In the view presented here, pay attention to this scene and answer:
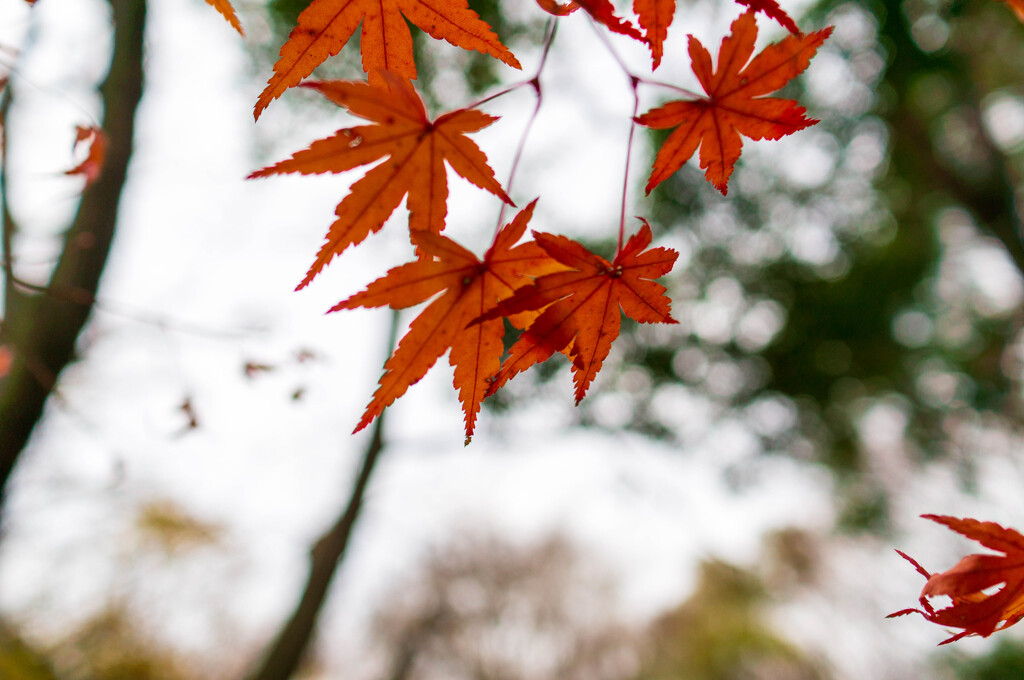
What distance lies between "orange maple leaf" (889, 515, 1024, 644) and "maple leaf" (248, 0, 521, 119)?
0.64 meters

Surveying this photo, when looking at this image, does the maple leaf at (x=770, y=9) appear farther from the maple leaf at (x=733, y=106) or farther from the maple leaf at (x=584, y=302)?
the maple leaf at (x=584, y=302)

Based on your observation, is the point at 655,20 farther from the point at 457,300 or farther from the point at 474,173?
the point at 457,300

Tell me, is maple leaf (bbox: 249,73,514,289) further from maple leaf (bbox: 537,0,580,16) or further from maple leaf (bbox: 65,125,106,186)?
maple leaf (bbox: 65,125,106,186)

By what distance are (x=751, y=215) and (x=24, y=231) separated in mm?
5454

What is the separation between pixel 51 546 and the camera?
252 inches

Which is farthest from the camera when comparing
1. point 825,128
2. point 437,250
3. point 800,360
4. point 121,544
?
point 121,544

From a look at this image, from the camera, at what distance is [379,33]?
49cm

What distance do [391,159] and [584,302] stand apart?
9.8 inches

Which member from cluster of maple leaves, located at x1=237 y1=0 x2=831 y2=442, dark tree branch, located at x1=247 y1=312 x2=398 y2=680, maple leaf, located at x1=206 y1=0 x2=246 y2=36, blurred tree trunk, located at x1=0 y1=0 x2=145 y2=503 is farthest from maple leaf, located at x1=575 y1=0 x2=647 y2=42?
dark tree branch, located at x1=247 y1=312 x2=398 y2=680

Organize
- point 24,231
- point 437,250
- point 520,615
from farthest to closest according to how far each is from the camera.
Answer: point 520,615
point 24,231
point 437,250

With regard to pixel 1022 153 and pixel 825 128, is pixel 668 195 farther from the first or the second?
pixel 1022 153

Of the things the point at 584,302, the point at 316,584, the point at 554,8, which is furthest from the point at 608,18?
the point at 316,584

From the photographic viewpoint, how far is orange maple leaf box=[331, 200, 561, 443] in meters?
0.48

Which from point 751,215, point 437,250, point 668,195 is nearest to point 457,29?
point 437,250
